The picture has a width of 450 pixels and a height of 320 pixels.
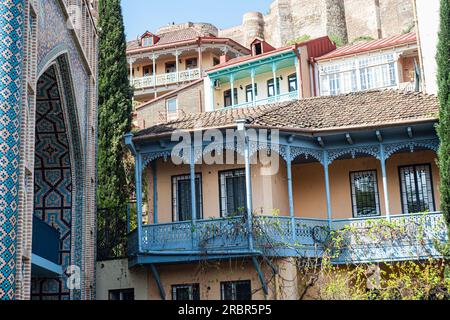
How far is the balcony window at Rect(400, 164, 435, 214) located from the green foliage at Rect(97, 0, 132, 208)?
9426 mm

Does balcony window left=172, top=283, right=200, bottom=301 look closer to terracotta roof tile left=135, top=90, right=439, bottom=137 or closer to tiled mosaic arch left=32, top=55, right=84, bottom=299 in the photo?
tiled mosaic arch left=32, top=55, right=84, bottom=299

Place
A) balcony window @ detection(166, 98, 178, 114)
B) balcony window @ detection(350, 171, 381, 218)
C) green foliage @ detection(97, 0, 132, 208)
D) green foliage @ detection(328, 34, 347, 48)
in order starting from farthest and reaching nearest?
green foliage @ detection(328, 34, 347, 48)
balcony window @ detection(166, 98, 178, 114)
green foliage @ detection(97, 0, 132, 208)
balcony window @ detection(350, 171, 381, 218)

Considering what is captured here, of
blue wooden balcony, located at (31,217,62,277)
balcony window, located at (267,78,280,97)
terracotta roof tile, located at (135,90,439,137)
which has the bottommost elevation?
blue wooden balcony, located at (31,217,62,277)

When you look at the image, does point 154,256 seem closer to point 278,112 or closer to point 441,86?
point 278,112

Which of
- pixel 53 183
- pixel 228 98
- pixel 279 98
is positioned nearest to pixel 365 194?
pixel 53 183

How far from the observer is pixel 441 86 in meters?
18.7

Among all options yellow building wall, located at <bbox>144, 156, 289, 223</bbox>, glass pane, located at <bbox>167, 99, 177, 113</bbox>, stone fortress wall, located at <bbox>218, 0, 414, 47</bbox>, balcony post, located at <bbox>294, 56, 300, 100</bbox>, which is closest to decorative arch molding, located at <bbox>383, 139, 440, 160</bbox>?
yellow building wall, located at <bbox>144, 156, 289, 223</bbox>

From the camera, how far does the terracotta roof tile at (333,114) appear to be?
1975 cm

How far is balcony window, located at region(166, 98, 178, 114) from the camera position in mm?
42625

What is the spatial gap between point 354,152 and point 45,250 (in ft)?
27.6

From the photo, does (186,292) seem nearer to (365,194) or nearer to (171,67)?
(365,194)

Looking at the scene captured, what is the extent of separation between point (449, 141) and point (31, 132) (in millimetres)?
9987

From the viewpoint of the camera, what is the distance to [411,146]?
778 inches

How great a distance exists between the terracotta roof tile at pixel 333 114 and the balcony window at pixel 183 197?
61.8 inches
